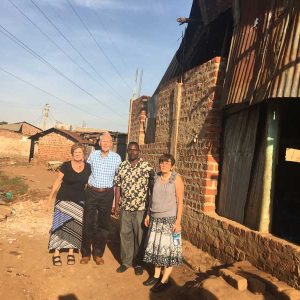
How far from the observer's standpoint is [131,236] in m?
5.67

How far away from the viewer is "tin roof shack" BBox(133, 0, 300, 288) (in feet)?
15.4

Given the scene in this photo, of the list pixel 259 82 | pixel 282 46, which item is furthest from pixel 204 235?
pixel 282 46

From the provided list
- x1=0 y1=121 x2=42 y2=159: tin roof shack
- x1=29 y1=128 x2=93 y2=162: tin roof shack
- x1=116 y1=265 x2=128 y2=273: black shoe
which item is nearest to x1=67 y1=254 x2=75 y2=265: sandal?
x1=116 y1=265 x2=128 y2=273: black shoe

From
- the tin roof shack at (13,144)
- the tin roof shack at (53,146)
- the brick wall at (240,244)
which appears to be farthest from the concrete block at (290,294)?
the tin roof shack at (13,144)

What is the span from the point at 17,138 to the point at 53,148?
11779 mm

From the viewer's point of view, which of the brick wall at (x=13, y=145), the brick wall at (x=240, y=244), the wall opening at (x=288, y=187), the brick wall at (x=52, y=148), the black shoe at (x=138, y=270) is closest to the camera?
the brick wall at (x=240, y=244)

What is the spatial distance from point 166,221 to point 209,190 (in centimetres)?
175

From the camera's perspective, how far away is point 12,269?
17.6 feet

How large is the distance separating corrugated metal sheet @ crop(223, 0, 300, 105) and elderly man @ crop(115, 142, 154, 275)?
1.63 m

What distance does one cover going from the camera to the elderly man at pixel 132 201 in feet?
17.9

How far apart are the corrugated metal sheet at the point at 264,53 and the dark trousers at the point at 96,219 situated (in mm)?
2362

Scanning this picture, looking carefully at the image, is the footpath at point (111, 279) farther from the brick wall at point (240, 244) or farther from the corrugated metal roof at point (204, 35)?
the corrugated metal roof at point (204, 35)

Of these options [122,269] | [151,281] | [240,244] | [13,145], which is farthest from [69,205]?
A: [13,145]

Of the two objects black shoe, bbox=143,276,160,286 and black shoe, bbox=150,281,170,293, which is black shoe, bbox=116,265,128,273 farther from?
black shoe, bbox=150,281,170,293
